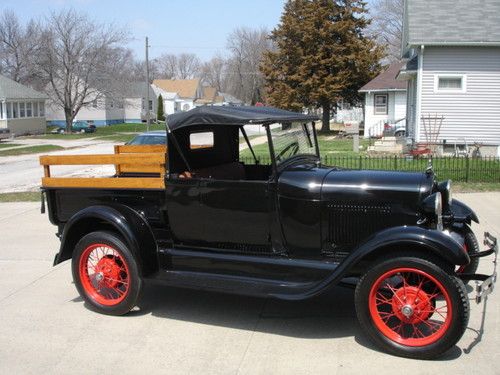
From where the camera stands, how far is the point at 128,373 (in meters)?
3.79

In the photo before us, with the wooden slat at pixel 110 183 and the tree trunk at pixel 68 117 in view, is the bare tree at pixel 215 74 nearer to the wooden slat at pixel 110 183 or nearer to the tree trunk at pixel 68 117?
the tree trunk at pixel 68 117

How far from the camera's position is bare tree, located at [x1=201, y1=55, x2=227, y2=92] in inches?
4021

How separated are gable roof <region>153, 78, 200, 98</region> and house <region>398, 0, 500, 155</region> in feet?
214

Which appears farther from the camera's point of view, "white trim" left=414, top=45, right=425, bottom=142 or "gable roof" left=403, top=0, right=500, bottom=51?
"white trim" left=414, top=45, right=425, bottom=142

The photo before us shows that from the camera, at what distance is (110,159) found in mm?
5113

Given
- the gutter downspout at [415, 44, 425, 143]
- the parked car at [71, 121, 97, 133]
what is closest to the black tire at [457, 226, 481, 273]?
the gutter downspout at [415, 44, 425, 143]

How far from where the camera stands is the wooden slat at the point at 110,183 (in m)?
4.73

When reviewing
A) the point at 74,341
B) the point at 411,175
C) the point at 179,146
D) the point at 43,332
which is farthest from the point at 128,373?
the point at 411,175

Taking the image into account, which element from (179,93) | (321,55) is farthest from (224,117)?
(179,93)

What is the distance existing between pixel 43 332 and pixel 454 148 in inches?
661

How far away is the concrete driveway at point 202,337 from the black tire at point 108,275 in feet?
0.47

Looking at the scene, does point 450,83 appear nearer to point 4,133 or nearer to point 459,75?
point 459,75

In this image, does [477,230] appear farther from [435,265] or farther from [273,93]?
[273,93]

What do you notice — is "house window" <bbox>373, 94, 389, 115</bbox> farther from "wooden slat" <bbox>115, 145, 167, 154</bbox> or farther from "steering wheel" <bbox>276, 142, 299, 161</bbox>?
"steering wheel" <bbox>276, 142, 299, 161</bbox>
